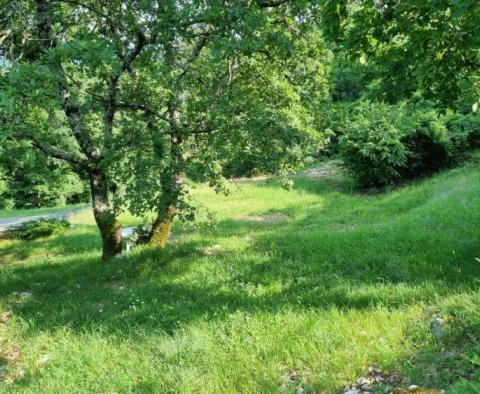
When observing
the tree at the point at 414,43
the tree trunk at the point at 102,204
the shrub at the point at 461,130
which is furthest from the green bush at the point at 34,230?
the shrub at the point at 461,130

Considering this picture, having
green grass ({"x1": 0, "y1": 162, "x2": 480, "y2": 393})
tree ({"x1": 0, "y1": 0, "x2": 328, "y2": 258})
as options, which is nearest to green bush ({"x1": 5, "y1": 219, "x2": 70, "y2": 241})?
green grass ({"x1": 0, "y1": 162, "x2": 480, "y2": 393})

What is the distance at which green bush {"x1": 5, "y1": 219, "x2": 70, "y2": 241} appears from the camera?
43.3 feet

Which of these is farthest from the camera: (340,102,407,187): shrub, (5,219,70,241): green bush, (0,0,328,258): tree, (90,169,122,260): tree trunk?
(340,102,407,187): shrub

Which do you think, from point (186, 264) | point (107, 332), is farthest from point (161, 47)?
point (107, 332)

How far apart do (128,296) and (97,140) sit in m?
2.71

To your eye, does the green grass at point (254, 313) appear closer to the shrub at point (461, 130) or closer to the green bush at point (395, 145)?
the green bush at point (395, 145)

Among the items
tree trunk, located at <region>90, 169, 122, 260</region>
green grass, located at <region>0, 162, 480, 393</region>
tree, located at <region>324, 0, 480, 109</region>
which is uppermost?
tree, located at <region>324, 0, 480, 109</region>

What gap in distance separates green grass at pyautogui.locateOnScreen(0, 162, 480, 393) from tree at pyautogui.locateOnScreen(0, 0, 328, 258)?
1181 mm

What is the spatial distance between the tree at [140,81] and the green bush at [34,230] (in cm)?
539

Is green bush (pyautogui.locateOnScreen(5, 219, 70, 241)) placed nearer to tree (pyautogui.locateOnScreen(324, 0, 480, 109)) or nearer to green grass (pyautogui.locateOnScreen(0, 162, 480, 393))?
green grass (pyautogui.locateOnScreen(0, 162, 480, 393))

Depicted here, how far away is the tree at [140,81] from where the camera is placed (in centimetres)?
555

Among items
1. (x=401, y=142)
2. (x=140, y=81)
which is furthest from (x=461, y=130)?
(x=140, y=81)

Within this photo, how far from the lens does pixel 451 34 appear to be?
18.3 feet

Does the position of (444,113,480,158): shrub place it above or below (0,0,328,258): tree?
below
